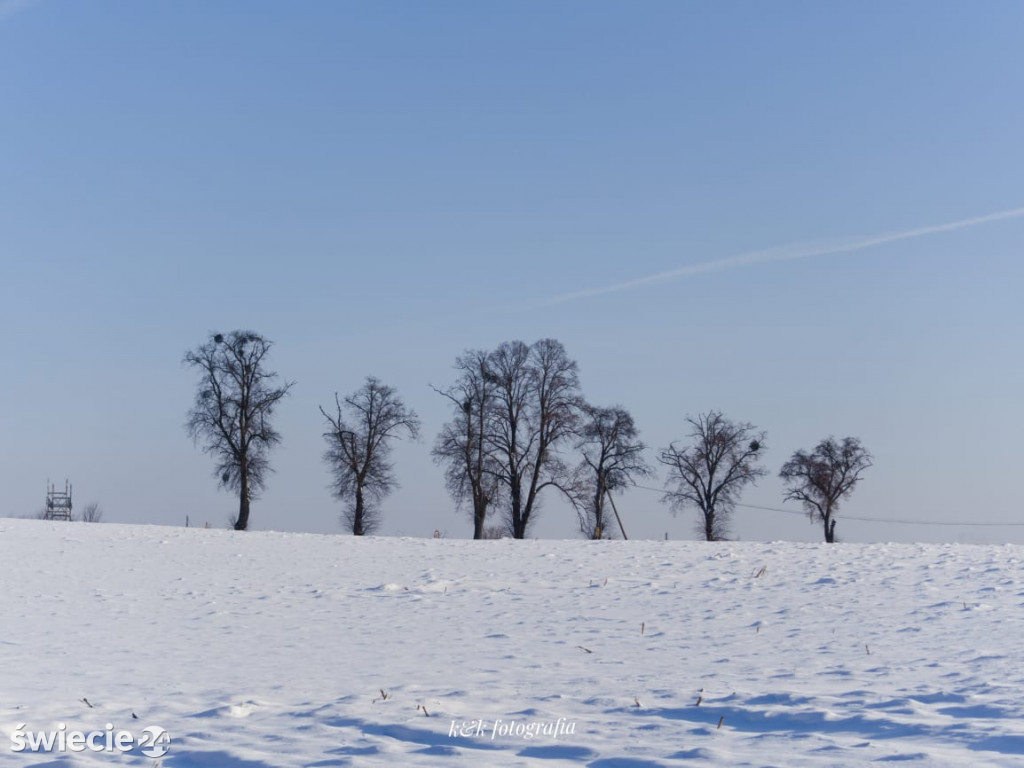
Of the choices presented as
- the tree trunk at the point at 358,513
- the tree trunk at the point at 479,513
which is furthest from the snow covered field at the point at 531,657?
the tree trunk at the point at 479,513

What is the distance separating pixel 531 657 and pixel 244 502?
34.8 metres

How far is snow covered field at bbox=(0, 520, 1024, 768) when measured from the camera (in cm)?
717

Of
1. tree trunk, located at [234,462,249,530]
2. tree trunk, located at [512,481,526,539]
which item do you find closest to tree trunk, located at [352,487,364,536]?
tree trunk, located at [234,462,249,530]

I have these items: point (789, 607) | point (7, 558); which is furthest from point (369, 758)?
point (7, 558)

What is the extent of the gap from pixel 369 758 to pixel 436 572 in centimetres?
1292

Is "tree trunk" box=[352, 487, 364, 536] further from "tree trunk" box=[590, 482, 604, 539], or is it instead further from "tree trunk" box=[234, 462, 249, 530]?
"tree trunk" box=[590, 482, 604, 539]

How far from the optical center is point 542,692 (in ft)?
29.8

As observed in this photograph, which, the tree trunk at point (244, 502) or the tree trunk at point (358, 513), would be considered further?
the tree trunk at point (358, 513)

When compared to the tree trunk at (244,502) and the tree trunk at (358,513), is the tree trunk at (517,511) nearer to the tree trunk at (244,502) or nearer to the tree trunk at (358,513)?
the tree trunk at (358,513)

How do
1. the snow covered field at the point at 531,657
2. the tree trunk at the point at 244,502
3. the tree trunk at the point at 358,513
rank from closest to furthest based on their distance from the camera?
the snow covered field at the point at 531,657 → the tree trunk at the point at 244,502 → the tree trunk at the point at 358,513

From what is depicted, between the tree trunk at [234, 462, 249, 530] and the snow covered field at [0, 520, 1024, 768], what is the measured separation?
829 inches

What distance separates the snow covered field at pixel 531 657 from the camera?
7168 mm

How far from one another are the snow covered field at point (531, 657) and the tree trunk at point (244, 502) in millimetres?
21054

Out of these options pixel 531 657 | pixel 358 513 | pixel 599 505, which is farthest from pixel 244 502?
pixel 531 657
